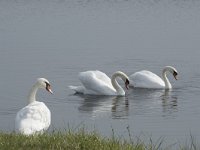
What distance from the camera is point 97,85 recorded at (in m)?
19.5

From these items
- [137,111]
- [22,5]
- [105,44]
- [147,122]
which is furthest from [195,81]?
[22,5]

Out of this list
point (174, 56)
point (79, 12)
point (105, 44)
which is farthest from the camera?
point (79, 12)

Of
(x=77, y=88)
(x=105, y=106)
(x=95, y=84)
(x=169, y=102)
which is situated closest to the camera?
(x=105, y=106)

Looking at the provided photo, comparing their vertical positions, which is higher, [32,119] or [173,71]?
[173,71]

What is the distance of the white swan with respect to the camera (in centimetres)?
1931

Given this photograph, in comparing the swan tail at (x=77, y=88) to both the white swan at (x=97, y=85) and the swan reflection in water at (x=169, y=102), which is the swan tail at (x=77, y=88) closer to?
the white swan at (x=97, y=85)

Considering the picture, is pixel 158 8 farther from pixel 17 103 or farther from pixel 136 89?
pixel 17 103

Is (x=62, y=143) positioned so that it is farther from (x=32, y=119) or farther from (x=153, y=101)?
(x=153, y=101)

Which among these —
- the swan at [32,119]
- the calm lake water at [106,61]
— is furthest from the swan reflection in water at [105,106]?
the swan at [32,119]

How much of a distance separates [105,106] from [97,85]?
2124mm

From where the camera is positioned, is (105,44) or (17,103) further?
(105,44)

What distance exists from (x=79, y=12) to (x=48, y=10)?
3.46m

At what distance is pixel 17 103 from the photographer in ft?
55.3

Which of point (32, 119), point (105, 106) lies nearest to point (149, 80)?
point (105, 106)
